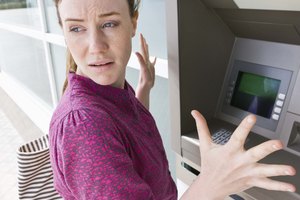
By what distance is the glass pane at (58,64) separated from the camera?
3.21 metres

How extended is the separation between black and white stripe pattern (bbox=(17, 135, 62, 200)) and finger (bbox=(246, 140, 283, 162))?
1.46 meters

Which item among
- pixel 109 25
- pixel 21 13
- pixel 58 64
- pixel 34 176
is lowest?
pixel 34 176

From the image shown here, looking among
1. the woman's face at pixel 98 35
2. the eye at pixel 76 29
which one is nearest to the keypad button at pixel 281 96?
the woman's face at pixel 98 35

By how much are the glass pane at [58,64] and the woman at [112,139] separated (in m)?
2.32

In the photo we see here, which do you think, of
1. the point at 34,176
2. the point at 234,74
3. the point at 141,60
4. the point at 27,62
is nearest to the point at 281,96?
the point at 234,74

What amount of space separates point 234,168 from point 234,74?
A: 59 centimetres

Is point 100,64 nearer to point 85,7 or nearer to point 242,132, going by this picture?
point 85,7

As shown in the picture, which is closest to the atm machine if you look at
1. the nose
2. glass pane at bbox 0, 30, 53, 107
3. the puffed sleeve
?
the nose

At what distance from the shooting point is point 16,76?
523 centimetres

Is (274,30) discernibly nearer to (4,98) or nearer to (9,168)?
(9,168)

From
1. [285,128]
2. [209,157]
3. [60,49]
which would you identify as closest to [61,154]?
[209,157]

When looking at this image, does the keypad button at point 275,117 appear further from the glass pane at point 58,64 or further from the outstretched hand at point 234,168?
the glass pane at point 58,64

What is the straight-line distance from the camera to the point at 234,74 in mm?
1188

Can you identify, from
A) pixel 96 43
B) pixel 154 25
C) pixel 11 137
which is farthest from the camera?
pixel 11 137
